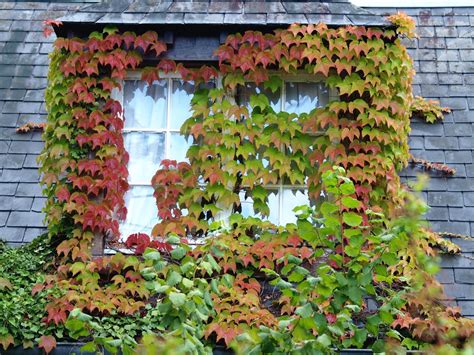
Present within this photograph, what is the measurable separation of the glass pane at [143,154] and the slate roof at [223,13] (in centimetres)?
93

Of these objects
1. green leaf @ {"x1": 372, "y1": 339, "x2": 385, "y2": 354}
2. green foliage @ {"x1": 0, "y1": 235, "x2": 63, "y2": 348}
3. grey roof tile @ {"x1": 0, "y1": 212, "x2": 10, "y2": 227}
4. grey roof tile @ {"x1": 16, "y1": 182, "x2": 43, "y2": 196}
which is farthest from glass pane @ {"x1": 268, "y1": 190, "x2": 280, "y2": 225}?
green leaf @ {"x1": 372, "y1": 339, "x2": 385, "y2": 354}

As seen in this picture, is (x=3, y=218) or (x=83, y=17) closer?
A: (x=83, y=17)

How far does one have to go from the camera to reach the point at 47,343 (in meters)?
6.72

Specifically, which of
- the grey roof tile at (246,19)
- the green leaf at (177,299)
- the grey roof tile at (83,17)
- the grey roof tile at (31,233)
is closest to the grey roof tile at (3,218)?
the grey roof tile at (31,233)

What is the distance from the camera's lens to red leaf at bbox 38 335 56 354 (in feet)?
22.0

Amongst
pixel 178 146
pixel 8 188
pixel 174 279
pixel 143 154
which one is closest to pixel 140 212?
pixel 143 154

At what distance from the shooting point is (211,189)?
24.5 ft

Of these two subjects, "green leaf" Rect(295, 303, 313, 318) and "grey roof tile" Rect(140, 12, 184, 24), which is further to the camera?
"grey roof tile" Rect(140, 12, 184, 24)

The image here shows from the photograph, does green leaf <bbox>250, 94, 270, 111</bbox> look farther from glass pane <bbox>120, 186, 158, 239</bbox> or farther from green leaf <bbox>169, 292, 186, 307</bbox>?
green leaf <bbox>169, 292, 186, 307</bbox>

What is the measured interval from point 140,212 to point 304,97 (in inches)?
65.1

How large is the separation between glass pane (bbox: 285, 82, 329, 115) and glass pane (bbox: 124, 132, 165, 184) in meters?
1.09

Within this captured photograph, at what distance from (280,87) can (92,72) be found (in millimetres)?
1538

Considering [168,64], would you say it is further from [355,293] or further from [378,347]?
[378,347]

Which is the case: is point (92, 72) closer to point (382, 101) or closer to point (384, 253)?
point (382, 101)
